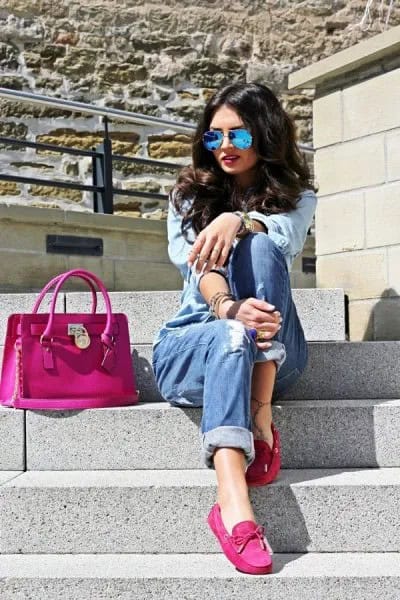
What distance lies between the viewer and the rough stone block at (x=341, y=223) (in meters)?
3.40

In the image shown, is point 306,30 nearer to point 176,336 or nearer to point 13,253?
point 13,253

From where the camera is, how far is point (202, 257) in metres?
2.43

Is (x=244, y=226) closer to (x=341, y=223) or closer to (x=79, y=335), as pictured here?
(x=79, y=335)

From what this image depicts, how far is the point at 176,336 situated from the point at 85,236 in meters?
2.84

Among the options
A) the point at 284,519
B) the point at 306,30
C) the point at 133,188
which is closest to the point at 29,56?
the point at 133,188

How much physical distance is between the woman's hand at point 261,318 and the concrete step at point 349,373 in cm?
57

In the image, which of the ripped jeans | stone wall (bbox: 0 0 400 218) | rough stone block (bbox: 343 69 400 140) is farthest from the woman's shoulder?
stone wall (bbox: 0 0 400 218)

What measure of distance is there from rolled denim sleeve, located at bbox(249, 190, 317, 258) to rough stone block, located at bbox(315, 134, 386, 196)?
716 millimetres

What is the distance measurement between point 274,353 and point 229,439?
0.30 meters

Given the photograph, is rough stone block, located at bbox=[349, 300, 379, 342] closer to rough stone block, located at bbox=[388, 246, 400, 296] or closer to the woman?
rough stone block, located at bbox=[388, 246, 400, 296]

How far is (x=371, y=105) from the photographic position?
336cm

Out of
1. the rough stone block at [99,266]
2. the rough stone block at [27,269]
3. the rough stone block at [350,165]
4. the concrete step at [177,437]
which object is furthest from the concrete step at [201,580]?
the rough stone block at [99,266]

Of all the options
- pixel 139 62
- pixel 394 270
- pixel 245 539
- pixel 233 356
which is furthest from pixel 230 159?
pixel 139 62

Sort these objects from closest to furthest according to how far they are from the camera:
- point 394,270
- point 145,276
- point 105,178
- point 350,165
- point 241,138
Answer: point 241,138 → point 394,270 → point 350,165 → point 145,276 → point 105,178
